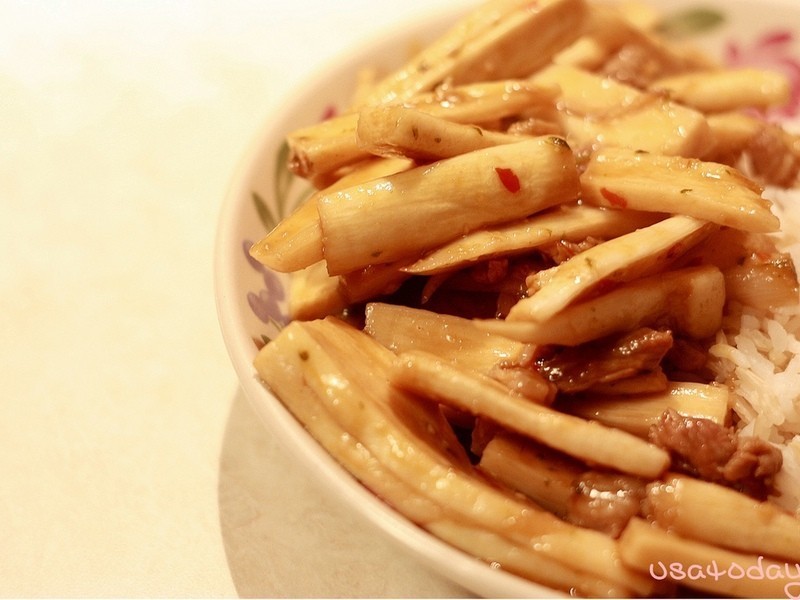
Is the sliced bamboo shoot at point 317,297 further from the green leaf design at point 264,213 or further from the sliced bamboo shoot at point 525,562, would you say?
the sliced bamboo shoot at point 525,562

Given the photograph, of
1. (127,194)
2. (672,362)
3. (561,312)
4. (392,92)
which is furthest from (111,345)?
(672,362)

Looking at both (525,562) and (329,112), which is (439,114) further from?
(525,562)

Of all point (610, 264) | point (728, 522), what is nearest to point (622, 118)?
point (610, 264)

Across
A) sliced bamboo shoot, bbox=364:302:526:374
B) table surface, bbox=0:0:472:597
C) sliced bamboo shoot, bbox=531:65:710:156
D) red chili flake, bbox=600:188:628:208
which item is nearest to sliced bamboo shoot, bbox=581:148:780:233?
red chili flake, bbox=600:188:628:208

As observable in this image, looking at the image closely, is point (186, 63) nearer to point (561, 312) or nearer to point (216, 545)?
point (216, 545)

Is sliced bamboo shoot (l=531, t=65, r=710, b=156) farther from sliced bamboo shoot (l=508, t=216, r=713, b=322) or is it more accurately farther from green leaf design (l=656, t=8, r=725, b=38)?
green leaf design (l=656, t=8, r=725, b=38)
